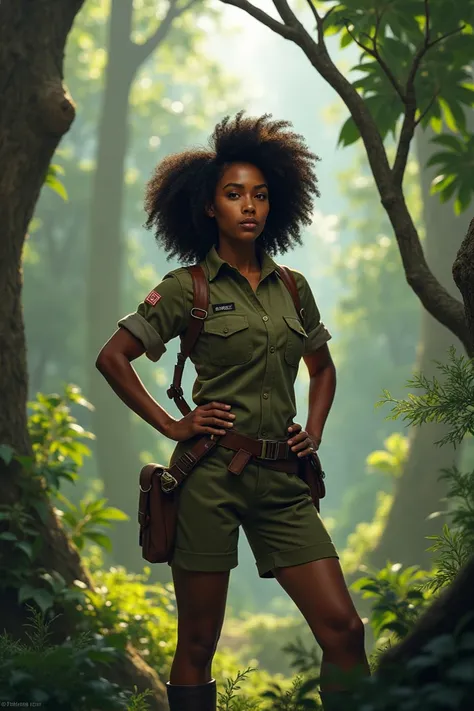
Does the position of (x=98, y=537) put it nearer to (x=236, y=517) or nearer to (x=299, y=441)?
(x=236, y=517)

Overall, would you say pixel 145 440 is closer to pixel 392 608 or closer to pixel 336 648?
pixel 392 608

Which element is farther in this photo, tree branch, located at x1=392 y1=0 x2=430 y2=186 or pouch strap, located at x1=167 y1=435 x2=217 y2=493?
tree branch, located at x1=392 y1=0 x2=430 y2=186

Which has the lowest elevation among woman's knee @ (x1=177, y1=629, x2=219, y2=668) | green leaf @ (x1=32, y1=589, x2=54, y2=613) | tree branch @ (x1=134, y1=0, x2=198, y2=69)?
woman's knee @ (x1=177, y1=629, x2=219, y2=668)

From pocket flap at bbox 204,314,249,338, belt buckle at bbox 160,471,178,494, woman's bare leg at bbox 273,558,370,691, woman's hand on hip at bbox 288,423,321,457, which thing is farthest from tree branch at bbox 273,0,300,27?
woman's bare leg at bbox 273,558,370,691

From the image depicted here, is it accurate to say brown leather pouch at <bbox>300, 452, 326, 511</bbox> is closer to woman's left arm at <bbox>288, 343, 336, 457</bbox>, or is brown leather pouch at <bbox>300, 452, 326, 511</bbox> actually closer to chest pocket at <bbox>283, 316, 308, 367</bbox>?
woman's left arm at <bbox>288, 343, 336, 457</bbox>

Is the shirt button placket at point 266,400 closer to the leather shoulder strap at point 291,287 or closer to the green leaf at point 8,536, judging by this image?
the leather shoulder strap at point 291,287

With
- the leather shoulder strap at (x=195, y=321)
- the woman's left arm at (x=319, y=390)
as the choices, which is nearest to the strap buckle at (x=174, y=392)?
the leather shoulder strap at (x=195, y=321)

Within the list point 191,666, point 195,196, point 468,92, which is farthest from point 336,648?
point 468,92

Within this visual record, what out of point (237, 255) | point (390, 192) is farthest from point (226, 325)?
point (390, 192)

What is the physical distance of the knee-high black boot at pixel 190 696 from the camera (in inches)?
157

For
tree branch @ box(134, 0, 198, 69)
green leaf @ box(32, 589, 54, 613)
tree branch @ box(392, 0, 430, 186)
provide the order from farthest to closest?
tree branch @ box(134, 0, 198, 69) < green leaf @ box(32, 589, 54, 613) < tree branch @ box(392, 0, 430, 186)

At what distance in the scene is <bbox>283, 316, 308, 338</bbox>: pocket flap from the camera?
4188 millimetres

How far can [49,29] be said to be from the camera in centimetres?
642

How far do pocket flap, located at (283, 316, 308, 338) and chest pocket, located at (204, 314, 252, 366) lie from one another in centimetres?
19
